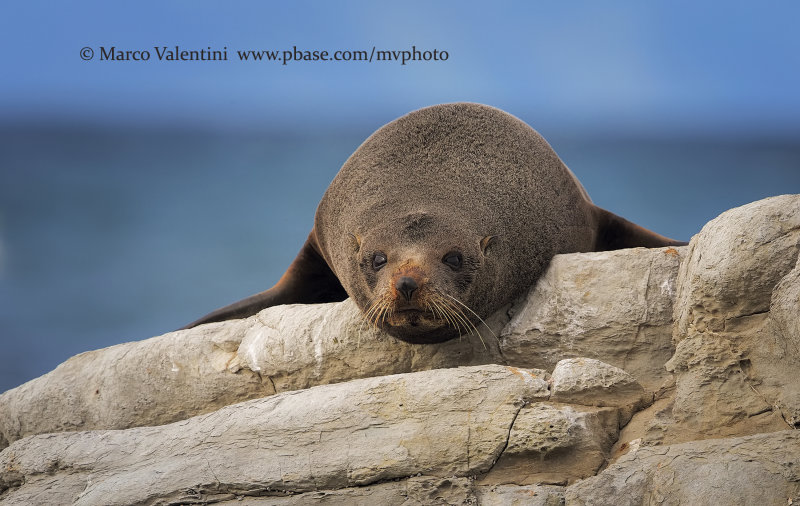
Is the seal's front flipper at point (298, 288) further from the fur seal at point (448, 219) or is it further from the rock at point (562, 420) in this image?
the rock at point (562, 420)

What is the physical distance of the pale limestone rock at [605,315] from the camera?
6.64 metres

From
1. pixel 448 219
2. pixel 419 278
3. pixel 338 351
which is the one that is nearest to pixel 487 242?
pixel 448 219

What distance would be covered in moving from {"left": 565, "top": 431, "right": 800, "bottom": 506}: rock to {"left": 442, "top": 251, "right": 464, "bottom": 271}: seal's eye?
234 centimetres

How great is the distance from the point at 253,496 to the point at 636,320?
2.77 meters

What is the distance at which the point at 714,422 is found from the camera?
5348mm

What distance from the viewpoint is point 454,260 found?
7.09 metres

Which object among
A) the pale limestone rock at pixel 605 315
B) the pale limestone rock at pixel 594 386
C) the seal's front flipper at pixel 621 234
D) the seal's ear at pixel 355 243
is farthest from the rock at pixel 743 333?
the seal's front flipper at pixel 621 234

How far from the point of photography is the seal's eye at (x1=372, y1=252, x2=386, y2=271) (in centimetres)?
716

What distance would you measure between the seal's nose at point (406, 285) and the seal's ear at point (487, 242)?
37.0 inches

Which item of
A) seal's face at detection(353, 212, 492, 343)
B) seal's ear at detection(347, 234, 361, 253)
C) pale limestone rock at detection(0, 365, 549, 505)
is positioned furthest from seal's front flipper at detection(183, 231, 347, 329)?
pale limestone rock at detection(0, 365, 549, 505)

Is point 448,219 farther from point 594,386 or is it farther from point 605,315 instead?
point 594,386

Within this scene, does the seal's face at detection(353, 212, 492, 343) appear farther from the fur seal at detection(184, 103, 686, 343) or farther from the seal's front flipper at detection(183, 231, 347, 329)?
the seal's front flipper at detection(183, 231, 347, 329)

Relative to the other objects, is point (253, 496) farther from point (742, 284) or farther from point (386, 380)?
point (742, 284)

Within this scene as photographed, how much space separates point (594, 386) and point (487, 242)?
1911 millimetres
